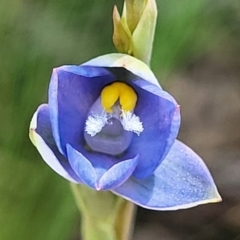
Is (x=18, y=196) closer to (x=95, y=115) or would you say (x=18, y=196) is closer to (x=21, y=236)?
(x=21, y=236)

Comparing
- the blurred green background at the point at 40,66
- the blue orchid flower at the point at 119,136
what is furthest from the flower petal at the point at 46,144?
the blurred green background at the point at 40,66

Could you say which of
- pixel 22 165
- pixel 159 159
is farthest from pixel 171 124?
pixel 22 165

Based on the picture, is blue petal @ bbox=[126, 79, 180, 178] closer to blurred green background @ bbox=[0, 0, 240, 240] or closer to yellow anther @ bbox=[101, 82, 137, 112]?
yellow anther @ bbox=[101, 82, 137, 112]

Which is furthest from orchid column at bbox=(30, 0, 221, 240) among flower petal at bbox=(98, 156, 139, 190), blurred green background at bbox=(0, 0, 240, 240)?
blurred green background at bbox=(0, 0, 240, 240)

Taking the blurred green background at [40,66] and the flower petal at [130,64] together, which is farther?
the blurred green background at [40,66]

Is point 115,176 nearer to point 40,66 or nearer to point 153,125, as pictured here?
point 153,125

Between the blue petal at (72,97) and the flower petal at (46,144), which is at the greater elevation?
the blue petal at (72,97)

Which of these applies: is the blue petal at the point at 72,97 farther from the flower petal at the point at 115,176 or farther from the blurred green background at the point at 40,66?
the blurred green background at the point at 40,66
